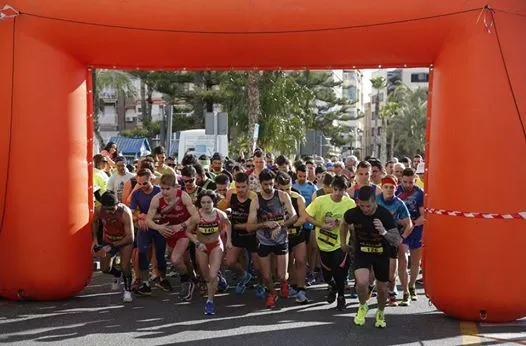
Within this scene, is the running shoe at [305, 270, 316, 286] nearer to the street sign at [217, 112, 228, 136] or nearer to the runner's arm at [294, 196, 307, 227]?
the runner's arm at [294, 196, 307, 227]

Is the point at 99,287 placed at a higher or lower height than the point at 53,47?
lower

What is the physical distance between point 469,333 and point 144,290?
420cm

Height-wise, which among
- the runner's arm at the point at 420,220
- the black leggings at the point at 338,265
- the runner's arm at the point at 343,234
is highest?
the runner's arm at the point at 420,220

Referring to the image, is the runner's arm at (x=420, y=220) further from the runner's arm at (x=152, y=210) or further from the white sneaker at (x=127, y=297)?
the white sneaker at (x=127, y=297)

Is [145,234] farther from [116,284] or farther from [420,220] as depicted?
[420,220]

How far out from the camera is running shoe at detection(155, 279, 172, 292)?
981cm

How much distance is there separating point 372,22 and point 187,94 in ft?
100

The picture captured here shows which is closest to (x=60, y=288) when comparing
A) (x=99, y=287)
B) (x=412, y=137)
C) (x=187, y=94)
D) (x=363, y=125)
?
(x=99, y=287)

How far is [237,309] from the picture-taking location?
8.60 meters

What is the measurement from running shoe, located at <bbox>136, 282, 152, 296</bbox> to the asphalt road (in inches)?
6.5

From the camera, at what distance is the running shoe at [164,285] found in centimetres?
981

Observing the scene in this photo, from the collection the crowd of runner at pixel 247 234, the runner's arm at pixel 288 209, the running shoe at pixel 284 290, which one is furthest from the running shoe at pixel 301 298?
the runner's arm at pixel 288 209

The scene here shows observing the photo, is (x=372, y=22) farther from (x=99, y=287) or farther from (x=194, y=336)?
Answer: (x=99, y=287)

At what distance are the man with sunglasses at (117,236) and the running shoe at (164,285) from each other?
734mm
